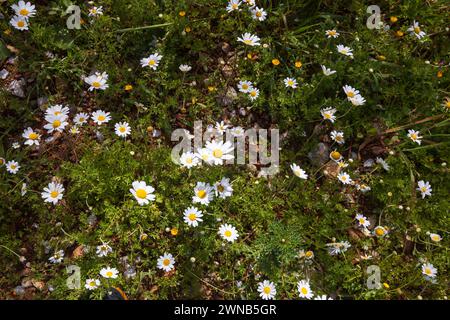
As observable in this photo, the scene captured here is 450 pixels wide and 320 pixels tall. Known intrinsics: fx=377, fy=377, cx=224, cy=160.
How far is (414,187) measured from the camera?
3236mm

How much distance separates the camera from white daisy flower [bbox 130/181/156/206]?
2.70 meters

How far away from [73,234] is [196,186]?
943 millimetres

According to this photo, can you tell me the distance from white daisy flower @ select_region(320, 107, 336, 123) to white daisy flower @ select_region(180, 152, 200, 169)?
3.95 feet

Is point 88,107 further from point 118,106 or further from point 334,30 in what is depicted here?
point 334,30

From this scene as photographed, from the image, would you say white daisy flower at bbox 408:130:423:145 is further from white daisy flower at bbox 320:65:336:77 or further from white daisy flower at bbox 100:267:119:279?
white daisy flower at bbox 100:267:119:279

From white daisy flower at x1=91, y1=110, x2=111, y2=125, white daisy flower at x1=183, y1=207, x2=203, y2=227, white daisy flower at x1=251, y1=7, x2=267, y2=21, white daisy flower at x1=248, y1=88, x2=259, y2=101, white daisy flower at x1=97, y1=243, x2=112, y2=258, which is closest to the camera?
white daisy flower at x1=97, y1=243, x2=112, y2=258

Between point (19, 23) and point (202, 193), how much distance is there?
2098 mm

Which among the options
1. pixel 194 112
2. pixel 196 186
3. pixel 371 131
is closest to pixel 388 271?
pixel 371 131

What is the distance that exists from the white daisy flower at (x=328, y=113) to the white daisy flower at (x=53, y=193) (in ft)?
7.25

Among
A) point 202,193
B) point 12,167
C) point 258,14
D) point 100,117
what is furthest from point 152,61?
point 12,167

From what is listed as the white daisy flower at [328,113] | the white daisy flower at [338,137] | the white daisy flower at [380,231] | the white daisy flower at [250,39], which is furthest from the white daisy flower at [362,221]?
the white daisy flower at [250,39]

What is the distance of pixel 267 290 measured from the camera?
2684 millimetres

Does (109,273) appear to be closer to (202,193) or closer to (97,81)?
(202,193)

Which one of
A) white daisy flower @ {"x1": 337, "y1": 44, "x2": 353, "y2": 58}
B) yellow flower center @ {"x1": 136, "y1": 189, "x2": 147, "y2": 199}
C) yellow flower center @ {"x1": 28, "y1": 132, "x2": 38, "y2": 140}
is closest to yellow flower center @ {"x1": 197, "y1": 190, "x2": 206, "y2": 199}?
yellow flower center @ {"x1": 136, "y1": 189, "x2": 147, "y2": 199}
